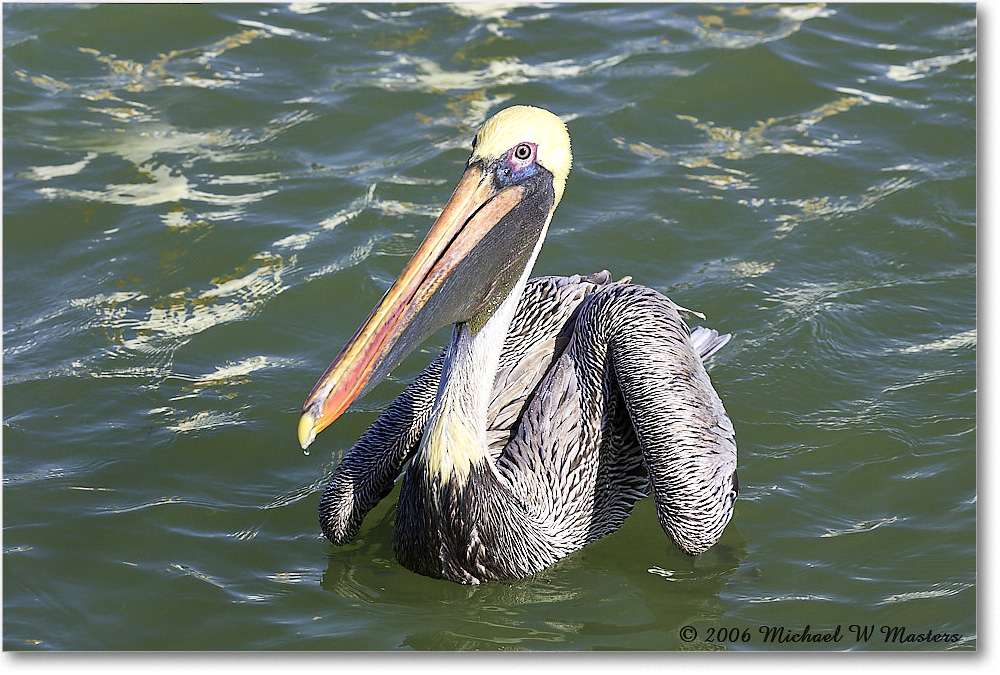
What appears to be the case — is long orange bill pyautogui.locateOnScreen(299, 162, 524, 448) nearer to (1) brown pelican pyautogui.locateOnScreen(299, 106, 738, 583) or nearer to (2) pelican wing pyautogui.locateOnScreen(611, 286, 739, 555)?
(1) brown pelican pyautogui.locateOnScreen(299, 106, 738, 583)

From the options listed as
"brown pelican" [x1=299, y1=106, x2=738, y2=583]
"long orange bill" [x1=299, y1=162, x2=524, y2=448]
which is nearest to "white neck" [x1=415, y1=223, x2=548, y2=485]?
"brown pelican" [x1=299, y1=106, x2=738, y2=583]

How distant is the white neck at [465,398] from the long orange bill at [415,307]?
17cm

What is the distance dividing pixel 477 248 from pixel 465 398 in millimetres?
691

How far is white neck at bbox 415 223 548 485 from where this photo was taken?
4.82m

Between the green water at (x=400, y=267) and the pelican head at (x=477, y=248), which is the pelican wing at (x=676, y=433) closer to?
the green water at (x=400, y=267)

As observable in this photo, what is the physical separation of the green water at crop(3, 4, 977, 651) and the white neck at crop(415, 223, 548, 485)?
63 cm

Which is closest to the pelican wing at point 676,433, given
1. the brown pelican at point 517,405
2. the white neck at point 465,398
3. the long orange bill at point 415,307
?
the brown pelican at point 517,405

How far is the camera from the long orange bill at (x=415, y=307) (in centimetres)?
422

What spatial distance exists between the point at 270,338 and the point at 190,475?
1.23 meters

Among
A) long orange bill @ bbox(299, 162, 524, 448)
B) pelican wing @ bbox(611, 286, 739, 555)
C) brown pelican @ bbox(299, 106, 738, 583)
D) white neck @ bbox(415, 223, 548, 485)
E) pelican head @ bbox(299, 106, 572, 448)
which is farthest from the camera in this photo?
pelican wing @ bbox(611, 286, 739, 555)

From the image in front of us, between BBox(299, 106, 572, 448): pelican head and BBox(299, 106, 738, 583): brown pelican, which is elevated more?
BBox(299, 106, 572, 448): pelican head

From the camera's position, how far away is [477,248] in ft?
14.9

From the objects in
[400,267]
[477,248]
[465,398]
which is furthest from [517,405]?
[400,267]

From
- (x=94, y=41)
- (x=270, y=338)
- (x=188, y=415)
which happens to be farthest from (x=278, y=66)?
(x=188, y=415)
